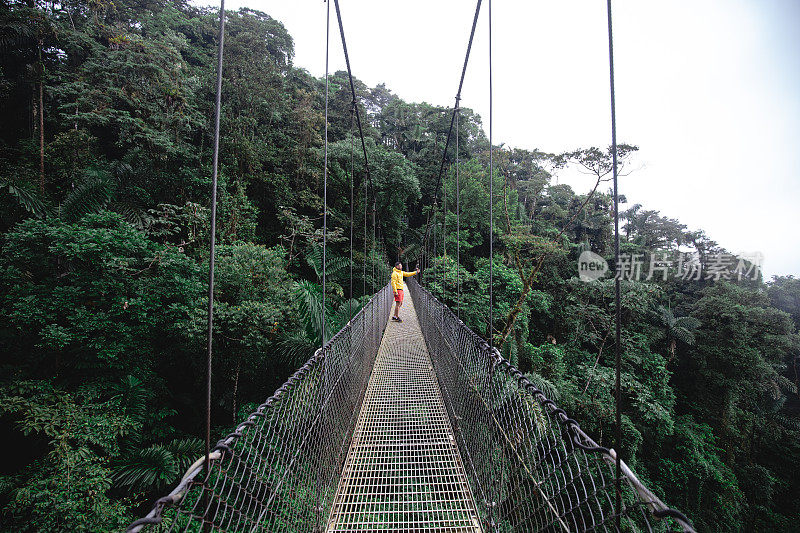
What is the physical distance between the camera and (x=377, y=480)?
1633 mm

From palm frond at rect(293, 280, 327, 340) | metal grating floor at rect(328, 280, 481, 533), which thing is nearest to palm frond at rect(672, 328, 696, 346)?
metal grating floor at rect(328, 280, 481, 533)

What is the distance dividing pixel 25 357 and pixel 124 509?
2.36 metres

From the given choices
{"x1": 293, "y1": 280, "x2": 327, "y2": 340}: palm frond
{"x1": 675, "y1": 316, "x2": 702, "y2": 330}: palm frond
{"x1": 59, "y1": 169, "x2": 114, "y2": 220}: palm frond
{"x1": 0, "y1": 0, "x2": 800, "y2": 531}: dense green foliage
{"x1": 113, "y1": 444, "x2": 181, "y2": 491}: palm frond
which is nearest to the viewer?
{"x1": 113, "y1": 444, "x2": 181, "y2": 491}: palm frond

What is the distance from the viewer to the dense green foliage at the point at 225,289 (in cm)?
375

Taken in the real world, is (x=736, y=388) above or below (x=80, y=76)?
below

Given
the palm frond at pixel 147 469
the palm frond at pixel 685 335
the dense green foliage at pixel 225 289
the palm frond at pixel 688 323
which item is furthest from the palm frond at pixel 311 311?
the palm frond at pixel 688 323

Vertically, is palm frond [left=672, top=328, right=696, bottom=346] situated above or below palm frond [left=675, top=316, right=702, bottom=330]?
below

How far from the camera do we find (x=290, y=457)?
46.2 inches

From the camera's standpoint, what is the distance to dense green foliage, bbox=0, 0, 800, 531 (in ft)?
12.3

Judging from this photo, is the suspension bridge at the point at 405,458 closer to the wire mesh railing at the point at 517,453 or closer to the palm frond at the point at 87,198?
the wire mesh railing at the point at 517,453

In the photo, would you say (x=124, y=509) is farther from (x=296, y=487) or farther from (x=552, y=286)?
(x=552, y=286)

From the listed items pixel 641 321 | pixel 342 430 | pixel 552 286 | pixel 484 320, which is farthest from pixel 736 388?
pixel 342 430

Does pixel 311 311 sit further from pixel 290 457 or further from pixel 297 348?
pixel 290 457

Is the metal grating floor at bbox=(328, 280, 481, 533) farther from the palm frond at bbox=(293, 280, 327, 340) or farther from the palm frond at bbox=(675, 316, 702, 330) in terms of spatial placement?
the palm frond at bbox=(675, 316, 702, 330)
